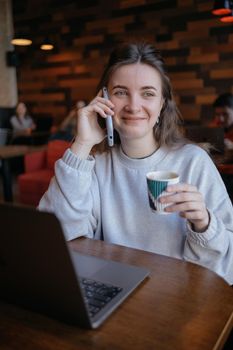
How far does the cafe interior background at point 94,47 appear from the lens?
647cm

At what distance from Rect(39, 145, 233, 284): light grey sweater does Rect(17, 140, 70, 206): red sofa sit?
9.28ft

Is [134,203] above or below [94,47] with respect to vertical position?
Result: below

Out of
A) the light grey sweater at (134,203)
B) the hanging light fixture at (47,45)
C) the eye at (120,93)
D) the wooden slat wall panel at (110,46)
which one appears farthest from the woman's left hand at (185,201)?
the hanging light fixture at (47,45)

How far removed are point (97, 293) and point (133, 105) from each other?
0.66m

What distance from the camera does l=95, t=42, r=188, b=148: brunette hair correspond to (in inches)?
48.6

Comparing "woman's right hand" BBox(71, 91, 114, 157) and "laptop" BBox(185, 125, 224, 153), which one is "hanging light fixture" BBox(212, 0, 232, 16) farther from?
"woman's right hand" BBox(71, 91, 114, 157)

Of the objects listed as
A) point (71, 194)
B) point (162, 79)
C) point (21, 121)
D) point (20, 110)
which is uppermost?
point (162, 79)

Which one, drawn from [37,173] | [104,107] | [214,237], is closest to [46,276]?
[214,237]

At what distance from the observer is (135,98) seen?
1188mm

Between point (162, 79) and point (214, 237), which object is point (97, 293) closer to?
point (214, 237)

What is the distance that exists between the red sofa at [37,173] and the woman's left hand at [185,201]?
3206mm

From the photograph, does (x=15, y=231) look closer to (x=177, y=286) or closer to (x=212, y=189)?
(x=177, y=286)

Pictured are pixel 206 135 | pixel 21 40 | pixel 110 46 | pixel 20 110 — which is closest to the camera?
pixel 206 135

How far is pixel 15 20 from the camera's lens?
8883 mm
